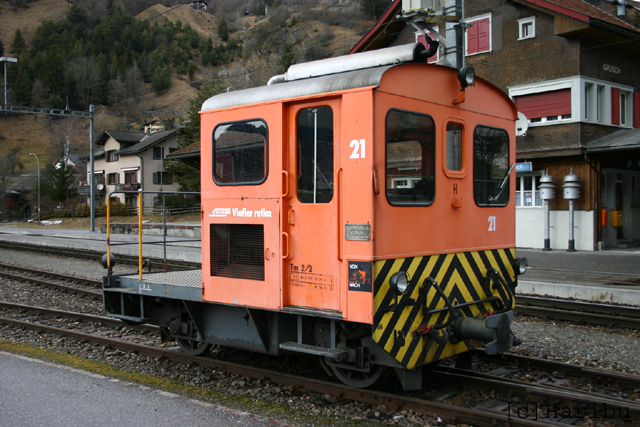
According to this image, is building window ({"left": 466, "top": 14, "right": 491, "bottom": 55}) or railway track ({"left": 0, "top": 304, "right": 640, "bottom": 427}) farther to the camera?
building window ({"left": 466, "top": 14, "right": 491, "bottom": 55})

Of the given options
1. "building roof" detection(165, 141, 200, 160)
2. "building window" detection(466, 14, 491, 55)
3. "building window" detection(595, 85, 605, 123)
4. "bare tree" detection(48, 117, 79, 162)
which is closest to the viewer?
"building window" detection(595, 85, 605, 123)

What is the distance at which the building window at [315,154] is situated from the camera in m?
5.08

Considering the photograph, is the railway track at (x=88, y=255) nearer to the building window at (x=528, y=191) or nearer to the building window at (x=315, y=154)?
the building window at (x=315, y=154)

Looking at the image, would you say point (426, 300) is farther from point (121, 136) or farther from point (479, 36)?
point (121, 136)

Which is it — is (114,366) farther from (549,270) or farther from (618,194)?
(618,194)

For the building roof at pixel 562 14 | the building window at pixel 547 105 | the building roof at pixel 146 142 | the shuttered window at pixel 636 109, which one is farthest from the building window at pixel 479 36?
the building roof at pixel 146 142

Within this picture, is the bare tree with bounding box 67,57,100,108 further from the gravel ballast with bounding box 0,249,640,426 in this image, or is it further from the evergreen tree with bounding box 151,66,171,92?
the gravel ballast with bounding box 0,249,640,426

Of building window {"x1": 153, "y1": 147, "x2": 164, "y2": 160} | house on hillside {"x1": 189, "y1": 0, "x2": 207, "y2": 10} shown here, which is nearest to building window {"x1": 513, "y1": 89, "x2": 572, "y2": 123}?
building window {"x1": 153, "y1": 147, "x2": 164, "y2": 160}

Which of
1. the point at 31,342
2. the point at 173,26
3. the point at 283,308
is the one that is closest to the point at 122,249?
the point at 31,342

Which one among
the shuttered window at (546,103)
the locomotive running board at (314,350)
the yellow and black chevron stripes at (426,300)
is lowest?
the locomotive running board at (314,350)

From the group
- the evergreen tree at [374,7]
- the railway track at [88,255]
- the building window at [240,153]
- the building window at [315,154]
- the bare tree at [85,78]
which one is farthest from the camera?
the bare tree at [85,78]

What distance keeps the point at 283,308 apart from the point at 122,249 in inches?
716

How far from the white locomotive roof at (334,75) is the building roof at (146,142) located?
5092 centimetres

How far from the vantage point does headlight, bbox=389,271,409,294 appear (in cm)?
470
